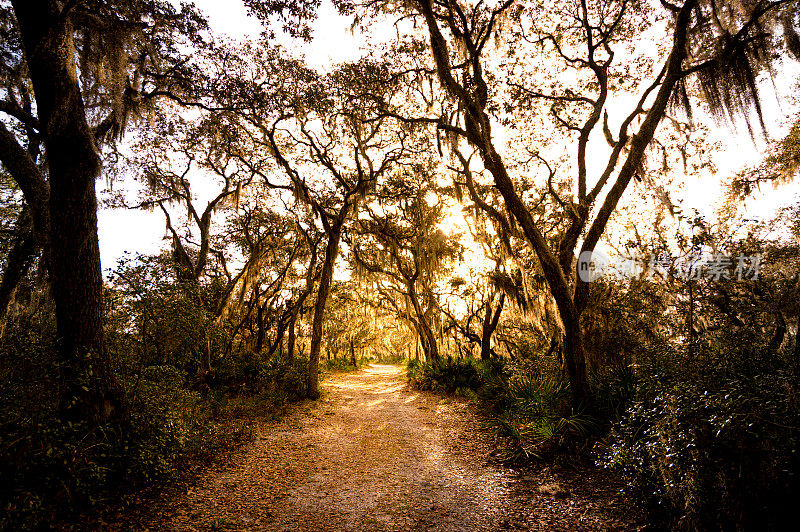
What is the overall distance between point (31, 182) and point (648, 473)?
836cm

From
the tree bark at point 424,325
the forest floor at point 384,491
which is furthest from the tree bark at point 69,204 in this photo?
the tree bark at point 424,325

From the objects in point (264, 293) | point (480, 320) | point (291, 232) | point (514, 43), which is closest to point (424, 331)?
point (480, 320)

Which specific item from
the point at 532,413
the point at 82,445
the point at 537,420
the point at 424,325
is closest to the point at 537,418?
the point at 537,420

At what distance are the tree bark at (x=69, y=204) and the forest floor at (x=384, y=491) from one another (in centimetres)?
153

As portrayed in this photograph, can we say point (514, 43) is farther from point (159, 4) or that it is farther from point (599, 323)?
point (159, 4)

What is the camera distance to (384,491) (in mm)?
4289

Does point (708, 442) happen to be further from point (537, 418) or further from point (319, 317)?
point (319, 317)

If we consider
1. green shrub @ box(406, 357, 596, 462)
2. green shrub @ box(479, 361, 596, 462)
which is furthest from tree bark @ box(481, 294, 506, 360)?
green shrub @ box(479, 361, 596, 462)

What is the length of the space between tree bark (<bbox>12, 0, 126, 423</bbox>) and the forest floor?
1.53 m

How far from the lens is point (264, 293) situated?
17.5m

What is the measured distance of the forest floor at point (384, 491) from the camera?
135 inches

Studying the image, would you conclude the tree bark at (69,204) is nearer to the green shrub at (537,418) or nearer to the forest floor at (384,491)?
the forest floor at (384,491)

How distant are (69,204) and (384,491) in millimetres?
5204

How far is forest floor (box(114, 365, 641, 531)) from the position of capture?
344cm
